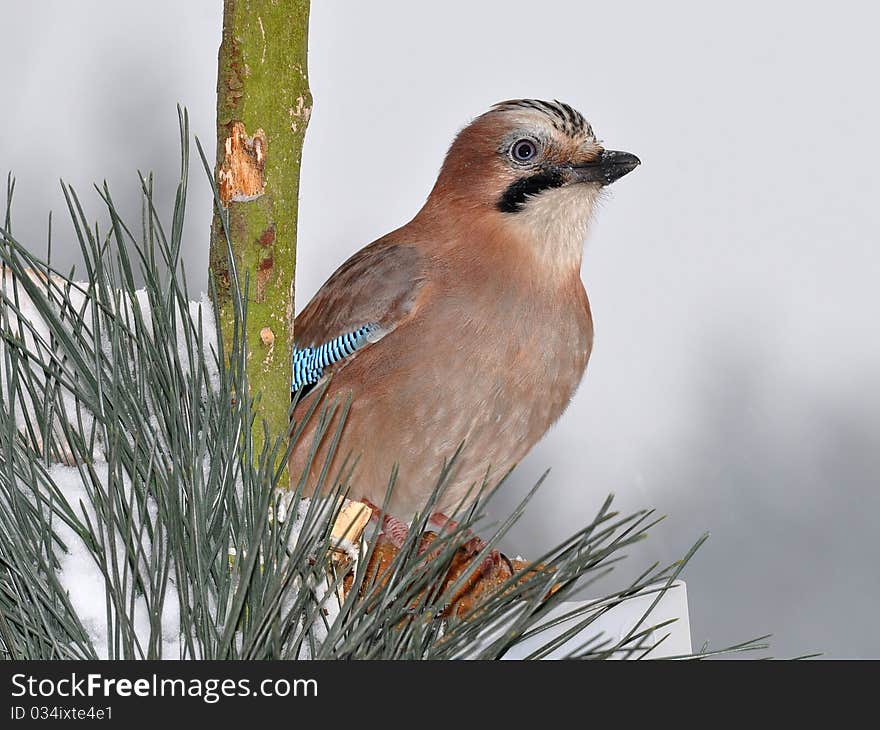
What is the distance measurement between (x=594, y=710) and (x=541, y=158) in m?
0.68

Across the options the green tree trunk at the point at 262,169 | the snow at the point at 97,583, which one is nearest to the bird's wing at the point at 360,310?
the green tree trunk at the point at 262,169

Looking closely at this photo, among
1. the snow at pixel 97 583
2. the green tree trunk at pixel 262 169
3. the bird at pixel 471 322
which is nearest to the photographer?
the snow at pixel 97 583

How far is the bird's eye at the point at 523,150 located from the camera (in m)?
1.14

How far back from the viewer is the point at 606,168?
112 cm

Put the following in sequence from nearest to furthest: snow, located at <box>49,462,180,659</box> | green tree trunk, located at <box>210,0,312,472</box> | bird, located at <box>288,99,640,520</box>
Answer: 1. snow, located at <box>49,462,180,659</box>
2. green tree trunk, located at <box>210,0,312,472</box>
3. bird, located at <box>288,99,640,520</box>

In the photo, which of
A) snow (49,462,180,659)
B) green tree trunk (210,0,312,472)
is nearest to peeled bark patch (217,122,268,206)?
green tree trunk (210,0,312,472)

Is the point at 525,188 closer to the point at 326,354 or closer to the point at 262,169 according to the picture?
the point at 326,354

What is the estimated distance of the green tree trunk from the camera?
0.80m

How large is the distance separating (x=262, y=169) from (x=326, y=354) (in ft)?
1.18

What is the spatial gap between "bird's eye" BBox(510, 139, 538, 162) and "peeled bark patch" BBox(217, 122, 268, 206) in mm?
389

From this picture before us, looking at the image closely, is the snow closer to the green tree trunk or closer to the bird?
the green tree trunk

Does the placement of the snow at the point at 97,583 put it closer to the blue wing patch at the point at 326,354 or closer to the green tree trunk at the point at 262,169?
the green tree trunk at the point at 262,169

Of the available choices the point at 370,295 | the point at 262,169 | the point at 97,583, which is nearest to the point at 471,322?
the point at 370,295

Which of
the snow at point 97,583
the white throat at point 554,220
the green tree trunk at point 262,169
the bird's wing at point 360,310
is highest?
the white throat at point 554,220
